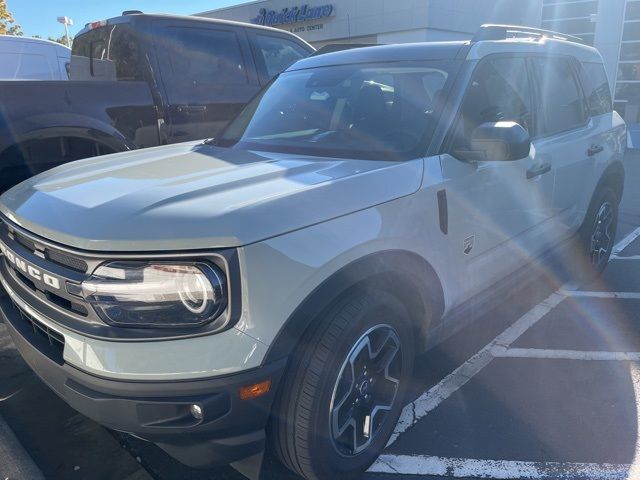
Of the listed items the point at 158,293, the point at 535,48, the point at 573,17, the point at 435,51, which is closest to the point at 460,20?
the point at 573,17

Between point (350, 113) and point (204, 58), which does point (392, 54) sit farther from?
point (204, 58)

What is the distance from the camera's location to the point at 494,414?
2924 mm

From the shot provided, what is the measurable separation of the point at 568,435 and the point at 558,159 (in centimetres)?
179

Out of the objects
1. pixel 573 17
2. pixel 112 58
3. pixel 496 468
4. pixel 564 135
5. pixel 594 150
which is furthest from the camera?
pixel 573 17

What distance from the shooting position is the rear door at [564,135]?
3619 mm

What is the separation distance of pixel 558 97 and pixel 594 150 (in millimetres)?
585

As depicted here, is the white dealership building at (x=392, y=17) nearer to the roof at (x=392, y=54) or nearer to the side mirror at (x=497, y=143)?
the roof at (x=392, y=54)

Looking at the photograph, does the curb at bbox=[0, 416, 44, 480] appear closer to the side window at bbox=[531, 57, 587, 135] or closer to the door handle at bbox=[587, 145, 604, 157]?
the side window at bbox=[531, 57, 587, 135]

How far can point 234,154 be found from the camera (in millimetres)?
2908

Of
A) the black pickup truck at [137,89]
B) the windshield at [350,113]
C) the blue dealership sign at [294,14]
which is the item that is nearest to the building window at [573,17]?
the blue dealership sign at [294,14]

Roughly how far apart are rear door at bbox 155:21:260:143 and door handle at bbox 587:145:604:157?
314 cm

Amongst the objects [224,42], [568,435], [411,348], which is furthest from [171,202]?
[224,42]

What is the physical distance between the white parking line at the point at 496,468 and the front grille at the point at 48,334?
1493 millimetres

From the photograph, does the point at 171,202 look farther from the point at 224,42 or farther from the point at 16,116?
the point at 224,42
